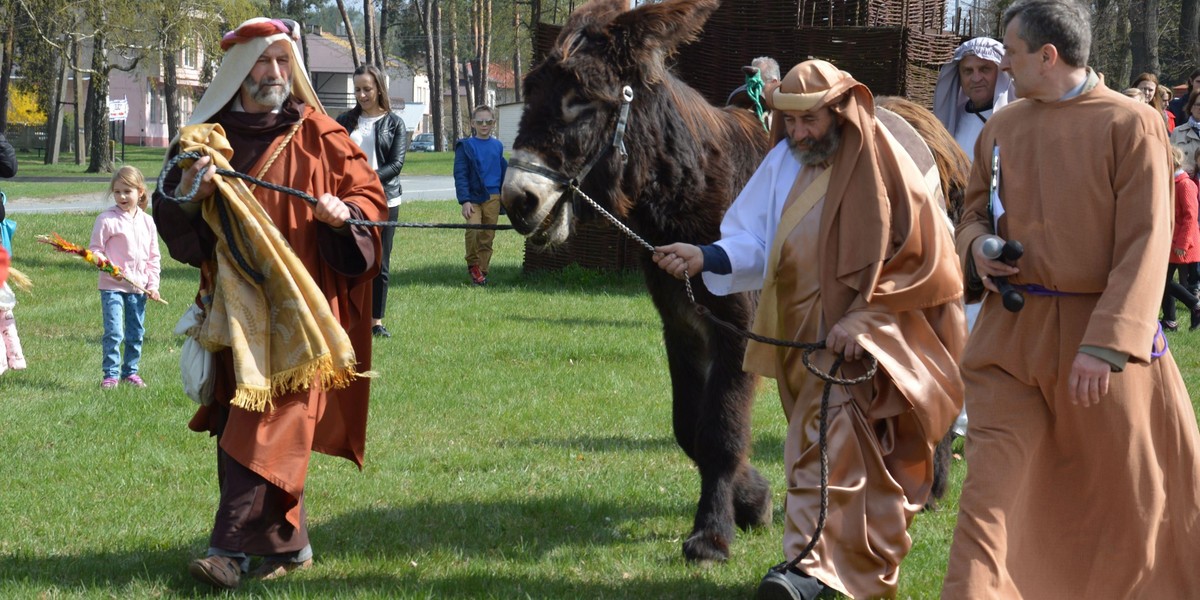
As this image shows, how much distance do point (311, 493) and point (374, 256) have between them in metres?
1.82

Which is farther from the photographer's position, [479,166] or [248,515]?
[479,166]

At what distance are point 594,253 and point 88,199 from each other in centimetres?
1825

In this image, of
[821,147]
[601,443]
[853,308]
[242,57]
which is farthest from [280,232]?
[601,443]

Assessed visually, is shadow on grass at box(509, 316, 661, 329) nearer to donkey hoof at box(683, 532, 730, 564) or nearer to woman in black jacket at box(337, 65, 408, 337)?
woman in black jacket at box(337, 65, 408, 337)

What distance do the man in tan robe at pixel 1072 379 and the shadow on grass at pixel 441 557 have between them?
1.27 meters

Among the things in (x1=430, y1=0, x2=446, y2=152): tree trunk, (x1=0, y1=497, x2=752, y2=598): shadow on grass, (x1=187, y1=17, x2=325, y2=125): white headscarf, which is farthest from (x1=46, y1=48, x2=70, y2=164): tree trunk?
(x1=187, y1=17, x2=325, y2=125): white headscarf

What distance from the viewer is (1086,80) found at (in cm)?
383

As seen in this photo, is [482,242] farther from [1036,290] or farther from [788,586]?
[1036,290]

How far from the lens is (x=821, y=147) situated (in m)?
4.46

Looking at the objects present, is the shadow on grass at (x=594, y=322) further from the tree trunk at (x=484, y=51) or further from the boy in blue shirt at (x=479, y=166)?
the tree trunk at (x=484, y=51)

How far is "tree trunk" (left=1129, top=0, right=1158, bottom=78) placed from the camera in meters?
29.6

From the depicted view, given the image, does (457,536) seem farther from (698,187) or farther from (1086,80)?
(1086,80)

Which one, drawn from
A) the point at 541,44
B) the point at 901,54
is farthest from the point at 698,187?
the point at 541,44

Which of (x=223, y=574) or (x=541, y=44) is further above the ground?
(x=541, y=44)
